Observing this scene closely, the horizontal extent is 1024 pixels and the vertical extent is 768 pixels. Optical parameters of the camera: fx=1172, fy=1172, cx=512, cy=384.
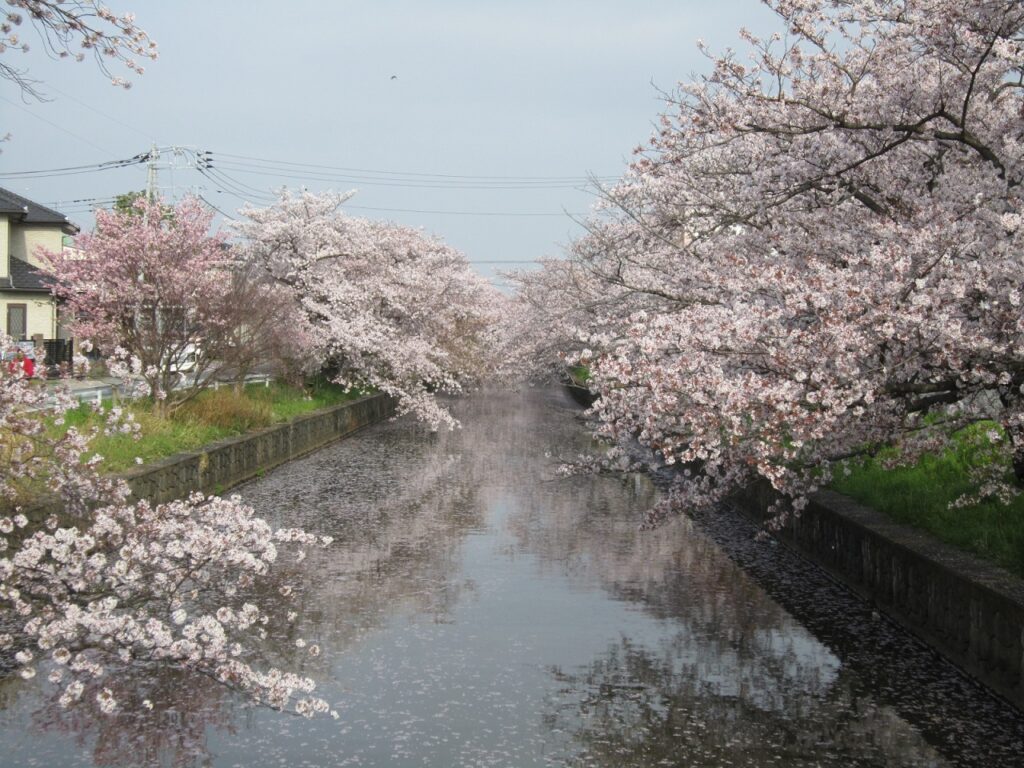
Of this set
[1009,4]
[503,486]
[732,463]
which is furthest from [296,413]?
[1009,4]

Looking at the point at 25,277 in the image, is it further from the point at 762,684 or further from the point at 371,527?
the point at 762,684

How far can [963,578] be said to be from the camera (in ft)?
29.9

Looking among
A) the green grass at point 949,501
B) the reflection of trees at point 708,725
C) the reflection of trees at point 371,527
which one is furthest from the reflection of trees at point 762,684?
the reflection of trees at point 371,527

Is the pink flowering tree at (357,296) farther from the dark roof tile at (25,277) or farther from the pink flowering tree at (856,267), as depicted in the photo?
the pink flowering tree at (856,267)

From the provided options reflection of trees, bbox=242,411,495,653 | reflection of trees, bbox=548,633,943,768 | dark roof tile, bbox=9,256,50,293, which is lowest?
Result: reflection of trees, bbox=242,411,495,653

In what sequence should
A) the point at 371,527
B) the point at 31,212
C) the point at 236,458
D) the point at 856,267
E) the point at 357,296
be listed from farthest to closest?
the point at 31,212 < the point at 357,296 < the point at 236,458 < the point at 371,527 < the point at 856,267

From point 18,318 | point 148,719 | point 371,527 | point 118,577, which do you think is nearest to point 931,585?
point 148,719

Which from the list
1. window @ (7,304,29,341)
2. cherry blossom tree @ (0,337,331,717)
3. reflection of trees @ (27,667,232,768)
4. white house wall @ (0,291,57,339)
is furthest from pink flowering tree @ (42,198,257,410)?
window @ (7,304,29,341)

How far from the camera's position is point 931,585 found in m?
9.96

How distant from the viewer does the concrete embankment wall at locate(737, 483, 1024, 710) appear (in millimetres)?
8328

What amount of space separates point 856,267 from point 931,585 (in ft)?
11.2

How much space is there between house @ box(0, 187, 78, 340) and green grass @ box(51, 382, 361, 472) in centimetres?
2024

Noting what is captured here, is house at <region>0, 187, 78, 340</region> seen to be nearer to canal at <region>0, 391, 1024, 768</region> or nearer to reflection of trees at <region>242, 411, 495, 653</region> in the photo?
reflection of trees at <region>242, 411, 495, 653</region>

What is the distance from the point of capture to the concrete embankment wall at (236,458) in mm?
16062
